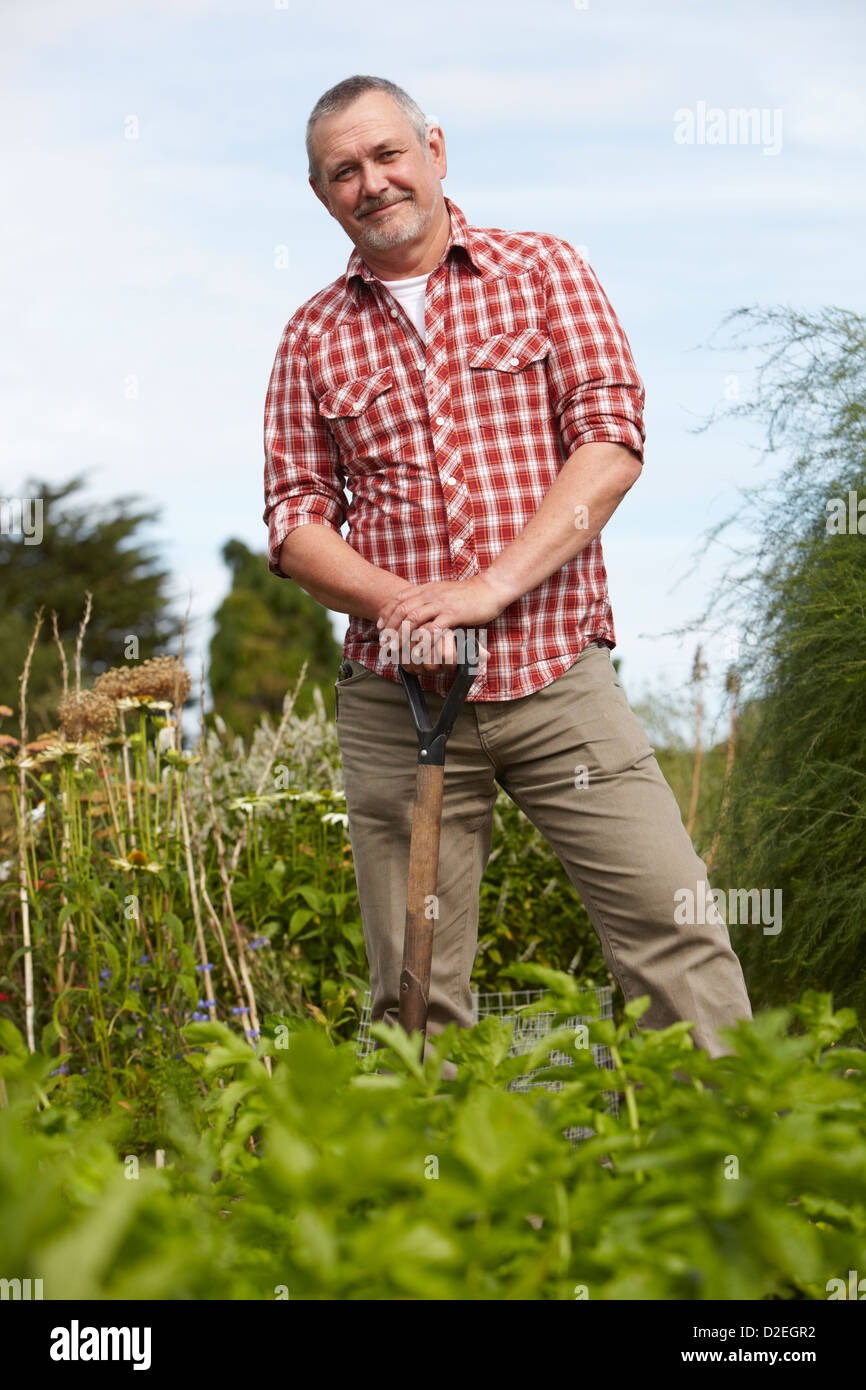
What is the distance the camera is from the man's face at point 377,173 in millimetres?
2109

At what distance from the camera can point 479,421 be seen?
213 centimetres

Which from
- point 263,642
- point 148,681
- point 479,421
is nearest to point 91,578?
point 263,642

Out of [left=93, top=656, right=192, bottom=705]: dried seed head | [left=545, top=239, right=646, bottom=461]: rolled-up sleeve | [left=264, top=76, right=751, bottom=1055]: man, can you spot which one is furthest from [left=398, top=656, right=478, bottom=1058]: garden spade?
[left=93, top=656, right=192, bottom=705]: dried seed head

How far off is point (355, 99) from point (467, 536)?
76 cm

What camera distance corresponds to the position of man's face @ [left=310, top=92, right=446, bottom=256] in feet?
6.92

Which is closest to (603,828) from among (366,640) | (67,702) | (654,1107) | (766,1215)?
(366,640)

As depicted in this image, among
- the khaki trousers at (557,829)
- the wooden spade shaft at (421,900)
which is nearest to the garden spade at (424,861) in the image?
the wooden spade shaft at (421,900)

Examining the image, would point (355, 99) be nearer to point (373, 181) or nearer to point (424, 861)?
point (373, 181)

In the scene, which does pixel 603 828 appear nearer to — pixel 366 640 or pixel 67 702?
pixel 366 640

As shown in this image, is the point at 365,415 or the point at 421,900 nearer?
the point at 421,900

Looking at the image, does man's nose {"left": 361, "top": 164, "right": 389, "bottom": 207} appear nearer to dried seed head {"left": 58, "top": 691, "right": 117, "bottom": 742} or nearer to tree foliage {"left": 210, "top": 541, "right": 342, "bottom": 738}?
dried seed head {"left": 58, "top": 691, "right": 117, "bottom": 742}
